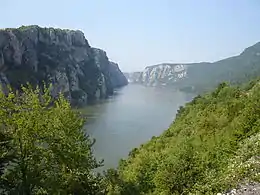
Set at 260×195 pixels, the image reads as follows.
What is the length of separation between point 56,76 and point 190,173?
118577 millimetres

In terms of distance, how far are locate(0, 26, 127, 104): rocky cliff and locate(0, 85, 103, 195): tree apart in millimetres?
81953

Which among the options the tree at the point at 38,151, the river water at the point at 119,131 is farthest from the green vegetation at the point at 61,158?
the river water at the point at 119,131

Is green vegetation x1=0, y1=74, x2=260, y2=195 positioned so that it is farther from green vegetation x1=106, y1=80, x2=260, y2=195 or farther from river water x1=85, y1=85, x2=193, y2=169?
river water x1=85, y1=85, x2=193, y2=169

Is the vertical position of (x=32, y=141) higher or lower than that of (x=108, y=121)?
higher

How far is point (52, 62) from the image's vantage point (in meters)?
138

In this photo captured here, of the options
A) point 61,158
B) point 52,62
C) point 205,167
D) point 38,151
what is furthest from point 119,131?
point 52,62

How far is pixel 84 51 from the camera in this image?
18075 centimetres

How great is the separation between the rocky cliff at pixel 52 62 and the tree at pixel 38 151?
81953 millimetres

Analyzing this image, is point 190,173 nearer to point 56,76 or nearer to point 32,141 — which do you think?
point 32,141

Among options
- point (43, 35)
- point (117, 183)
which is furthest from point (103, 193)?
point (43, 35)

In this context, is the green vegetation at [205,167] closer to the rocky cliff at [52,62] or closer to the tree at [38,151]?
the tree at [38,151]

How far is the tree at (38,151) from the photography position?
55.3 feet

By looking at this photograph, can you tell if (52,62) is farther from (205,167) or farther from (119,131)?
(205,167)

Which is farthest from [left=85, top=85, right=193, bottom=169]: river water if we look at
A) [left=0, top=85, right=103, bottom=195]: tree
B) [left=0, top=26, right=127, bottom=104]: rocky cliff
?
[left=0, top=26, right=127, bottom=104]: rocky cliff
